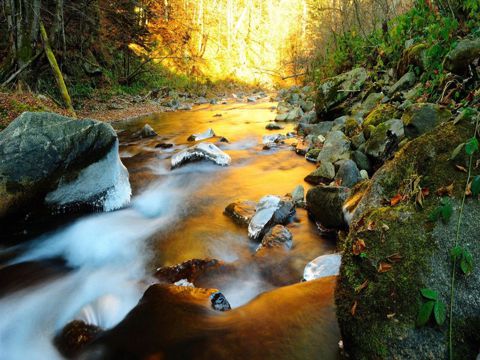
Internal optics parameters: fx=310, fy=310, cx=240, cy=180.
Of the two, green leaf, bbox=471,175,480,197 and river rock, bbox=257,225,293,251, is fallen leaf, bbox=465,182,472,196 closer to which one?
green leaf, bbox=471,175,480,197

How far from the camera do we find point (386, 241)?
1880 millimetres

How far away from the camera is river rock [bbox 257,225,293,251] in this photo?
382 cm

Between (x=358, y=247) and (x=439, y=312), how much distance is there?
516 mm

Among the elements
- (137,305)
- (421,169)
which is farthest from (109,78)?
(421,169)

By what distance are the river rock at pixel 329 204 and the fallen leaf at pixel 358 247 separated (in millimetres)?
1832

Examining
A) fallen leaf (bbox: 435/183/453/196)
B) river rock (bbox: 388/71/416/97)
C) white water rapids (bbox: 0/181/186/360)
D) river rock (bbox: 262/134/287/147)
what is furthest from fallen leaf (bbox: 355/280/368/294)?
river rock (bbox: 262/134/287/147)

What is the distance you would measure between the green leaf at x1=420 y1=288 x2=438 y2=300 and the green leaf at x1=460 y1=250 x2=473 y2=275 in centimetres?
20

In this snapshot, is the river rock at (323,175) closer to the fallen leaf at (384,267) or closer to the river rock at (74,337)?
the fallen leaf at (384,267)

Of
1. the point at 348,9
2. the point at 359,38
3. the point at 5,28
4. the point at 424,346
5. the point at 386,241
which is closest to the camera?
the point at 424,346

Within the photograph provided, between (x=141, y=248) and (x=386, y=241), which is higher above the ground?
(x=386, y=241)

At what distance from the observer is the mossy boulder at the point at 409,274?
154 centimetres

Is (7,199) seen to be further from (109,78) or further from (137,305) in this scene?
(109,78)

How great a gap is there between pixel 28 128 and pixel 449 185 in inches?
186

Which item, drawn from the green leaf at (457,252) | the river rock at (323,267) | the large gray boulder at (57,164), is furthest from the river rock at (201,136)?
the green leaf at (457,252)
